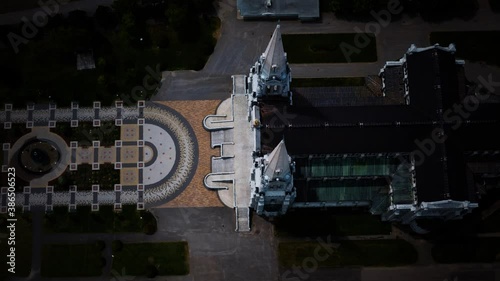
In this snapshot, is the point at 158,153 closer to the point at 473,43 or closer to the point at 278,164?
the point at 278,164

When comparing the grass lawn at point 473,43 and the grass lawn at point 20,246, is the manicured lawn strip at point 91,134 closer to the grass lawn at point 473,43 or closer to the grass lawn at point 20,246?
the grass lawn at point 20,246

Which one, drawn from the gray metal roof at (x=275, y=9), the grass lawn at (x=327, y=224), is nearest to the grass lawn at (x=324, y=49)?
the gray metal roof at (x=275, y=9)

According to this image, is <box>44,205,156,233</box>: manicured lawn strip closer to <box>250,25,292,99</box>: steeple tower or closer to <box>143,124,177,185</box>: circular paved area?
<box>143,124,177,185</box>: circular paved area

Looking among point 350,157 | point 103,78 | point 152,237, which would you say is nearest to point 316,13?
point 350,157

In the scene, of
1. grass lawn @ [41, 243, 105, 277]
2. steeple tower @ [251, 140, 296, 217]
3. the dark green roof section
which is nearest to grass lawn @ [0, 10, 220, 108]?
grass lawn @ [41, 243, 105, 277]

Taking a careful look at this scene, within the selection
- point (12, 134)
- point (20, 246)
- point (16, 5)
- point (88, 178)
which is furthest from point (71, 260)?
point (16, 5)

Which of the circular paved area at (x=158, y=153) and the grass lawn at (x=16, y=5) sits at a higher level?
the grass lawn at (x=16, y=5)
